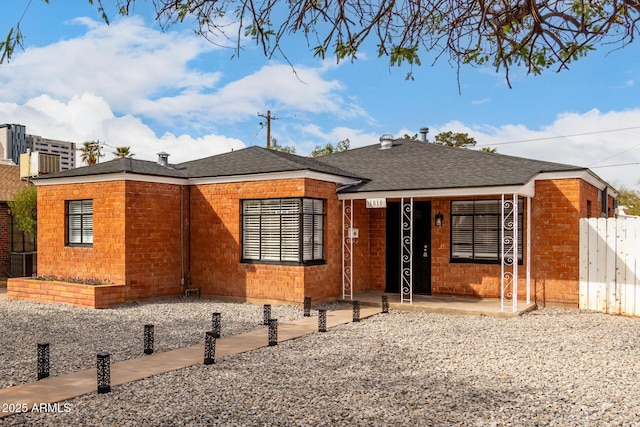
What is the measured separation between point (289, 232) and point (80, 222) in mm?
5825

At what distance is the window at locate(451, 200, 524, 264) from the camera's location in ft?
41.5

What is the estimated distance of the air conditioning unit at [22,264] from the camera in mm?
17516

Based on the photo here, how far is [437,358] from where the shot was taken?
24.9 feet

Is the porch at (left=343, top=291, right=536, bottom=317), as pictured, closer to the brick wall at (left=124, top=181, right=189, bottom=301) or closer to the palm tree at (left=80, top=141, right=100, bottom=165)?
the brick wall at (left=124, top=181, right=189, bottom=301)

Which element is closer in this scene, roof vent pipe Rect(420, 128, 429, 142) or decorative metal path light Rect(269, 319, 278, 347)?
decorative metal path light Rect(269, 319, 278, 347)

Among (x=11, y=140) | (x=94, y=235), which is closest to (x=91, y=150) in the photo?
(x=11, y=140)

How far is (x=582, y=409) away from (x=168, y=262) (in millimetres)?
10594

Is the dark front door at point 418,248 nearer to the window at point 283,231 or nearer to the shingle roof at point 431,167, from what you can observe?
the shingle roof at point 431,167

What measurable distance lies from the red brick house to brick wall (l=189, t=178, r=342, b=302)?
0.03m

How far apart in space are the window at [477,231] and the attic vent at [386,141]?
443 centimetres

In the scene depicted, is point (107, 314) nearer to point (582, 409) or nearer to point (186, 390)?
point (186, 390)

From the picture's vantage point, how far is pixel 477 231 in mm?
12875

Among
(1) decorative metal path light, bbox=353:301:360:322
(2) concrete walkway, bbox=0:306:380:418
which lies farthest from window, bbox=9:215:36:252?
(1) decorative metal path light, bbox=353:301:360:322

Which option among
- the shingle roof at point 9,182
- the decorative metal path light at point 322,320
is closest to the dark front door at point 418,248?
the decorative metal path light at point 322,320
